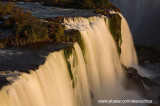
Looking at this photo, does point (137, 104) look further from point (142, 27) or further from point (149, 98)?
point (142, 27)

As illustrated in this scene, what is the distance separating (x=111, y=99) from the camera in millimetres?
14953

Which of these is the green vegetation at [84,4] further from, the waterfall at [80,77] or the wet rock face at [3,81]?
the wet rock face at [3,81]

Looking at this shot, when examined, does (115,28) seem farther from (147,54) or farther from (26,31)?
(26,31)

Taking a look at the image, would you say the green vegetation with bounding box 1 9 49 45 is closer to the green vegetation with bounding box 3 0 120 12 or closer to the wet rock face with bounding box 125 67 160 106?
the wet rock face with bounding box 125 67 160 106

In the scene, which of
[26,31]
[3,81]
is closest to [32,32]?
[26,31]

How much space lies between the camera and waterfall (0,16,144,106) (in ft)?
23.3

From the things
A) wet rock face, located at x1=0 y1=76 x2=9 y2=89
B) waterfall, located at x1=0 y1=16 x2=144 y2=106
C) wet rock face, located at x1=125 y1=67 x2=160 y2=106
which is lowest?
wet rock face, located at x1=125 y1=67 x2=160 y2=106

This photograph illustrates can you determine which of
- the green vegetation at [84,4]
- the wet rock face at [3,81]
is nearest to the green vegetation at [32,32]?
the wet rock face at [3,81]

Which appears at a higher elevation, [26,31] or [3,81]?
[26,31]

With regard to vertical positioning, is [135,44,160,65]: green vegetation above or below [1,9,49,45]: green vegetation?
below

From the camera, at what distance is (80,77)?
480 inches

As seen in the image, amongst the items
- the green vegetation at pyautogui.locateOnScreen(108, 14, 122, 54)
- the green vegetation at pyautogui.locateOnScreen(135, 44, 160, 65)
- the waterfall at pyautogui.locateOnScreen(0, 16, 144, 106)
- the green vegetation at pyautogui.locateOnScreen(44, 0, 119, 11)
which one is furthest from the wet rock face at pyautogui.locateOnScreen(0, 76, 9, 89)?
the green vegetation at pyautogui.locateOnScreen(44, 0, 119, 11)

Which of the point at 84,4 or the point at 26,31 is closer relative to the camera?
the point at 26,31

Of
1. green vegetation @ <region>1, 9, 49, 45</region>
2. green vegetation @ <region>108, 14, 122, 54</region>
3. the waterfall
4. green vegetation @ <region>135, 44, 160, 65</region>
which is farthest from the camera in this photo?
green vegetation @ <region>135, 44, 160, 65</region>
